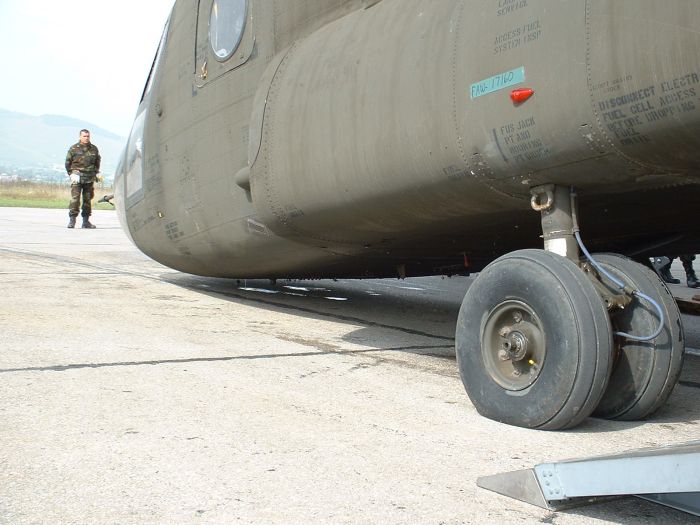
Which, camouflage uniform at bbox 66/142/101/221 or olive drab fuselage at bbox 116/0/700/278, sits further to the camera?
camouflage uniform at bbox 66/142/101/221

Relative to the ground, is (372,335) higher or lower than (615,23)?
lower

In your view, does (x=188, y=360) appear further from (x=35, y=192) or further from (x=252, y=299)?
(x=35, y=192)

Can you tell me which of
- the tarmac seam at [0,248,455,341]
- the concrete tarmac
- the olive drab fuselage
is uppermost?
the olive drab fuselage

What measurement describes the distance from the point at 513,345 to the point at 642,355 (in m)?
0.55

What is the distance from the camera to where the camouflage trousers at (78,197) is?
18609 millimetres

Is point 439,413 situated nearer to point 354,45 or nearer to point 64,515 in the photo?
point 64,515

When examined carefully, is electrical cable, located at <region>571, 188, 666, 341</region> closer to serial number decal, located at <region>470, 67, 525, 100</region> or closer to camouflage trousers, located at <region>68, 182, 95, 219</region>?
serial number decal, located at <region>470, 67, 525, 100</region>

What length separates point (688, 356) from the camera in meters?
5.87

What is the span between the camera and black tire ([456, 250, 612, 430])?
343 centimetres

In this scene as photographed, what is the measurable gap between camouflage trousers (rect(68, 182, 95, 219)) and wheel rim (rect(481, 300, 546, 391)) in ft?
52.8

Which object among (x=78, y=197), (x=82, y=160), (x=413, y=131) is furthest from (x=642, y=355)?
(x=78, y=197)

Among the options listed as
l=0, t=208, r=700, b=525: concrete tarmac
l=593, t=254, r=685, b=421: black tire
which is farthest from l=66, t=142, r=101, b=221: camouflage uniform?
l=593, t=254, r=685, b=421: black tire

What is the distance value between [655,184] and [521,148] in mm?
678

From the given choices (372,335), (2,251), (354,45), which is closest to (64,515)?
(354,45)
